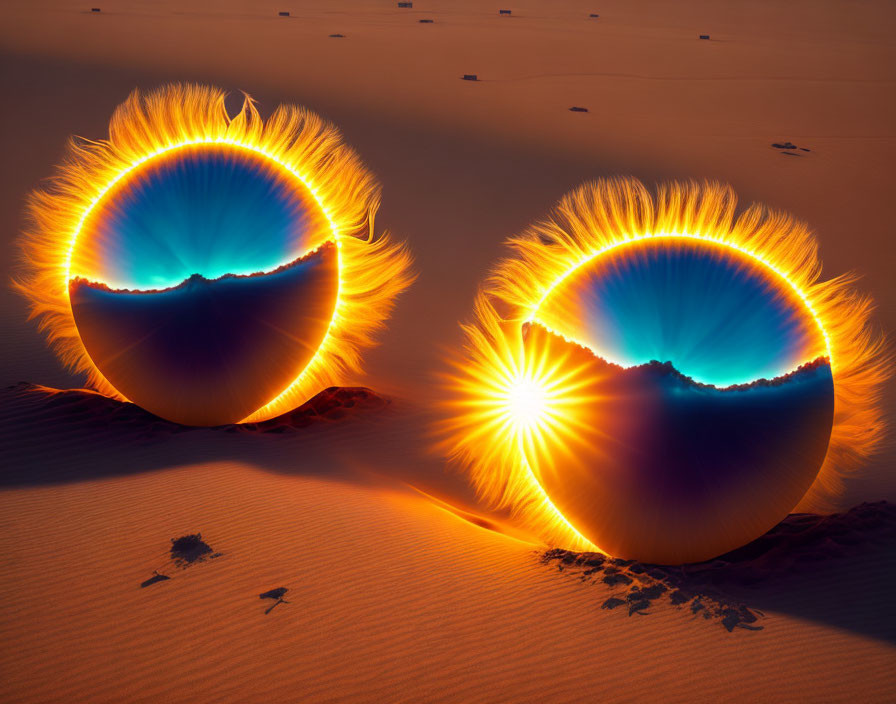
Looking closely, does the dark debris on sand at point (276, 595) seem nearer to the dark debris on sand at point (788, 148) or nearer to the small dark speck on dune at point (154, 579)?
the small dark speck on dune at point (154, 579)

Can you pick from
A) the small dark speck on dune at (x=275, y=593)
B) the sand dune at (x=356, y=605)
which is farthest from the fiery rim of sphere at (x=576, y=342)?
the small dark speck on dune at (x=275, y=593)

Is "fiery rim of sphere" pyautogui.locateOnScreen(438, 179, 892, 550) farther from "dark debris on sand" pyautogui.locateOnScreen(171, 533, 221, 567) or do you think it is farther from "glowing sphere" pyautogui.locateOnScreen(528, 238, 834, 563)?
"dark debris on sand" pyautogui.locateOnScreen(171, 533, 221, 567)

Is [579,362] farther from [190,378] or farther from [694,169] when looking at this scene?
[694,169]

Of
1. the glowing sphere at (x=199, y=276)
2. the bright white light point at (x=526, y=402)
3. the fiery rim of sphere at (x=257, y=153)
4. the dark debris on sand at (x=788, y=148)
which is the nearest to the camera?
the bright white light point at (x=526, y=402)

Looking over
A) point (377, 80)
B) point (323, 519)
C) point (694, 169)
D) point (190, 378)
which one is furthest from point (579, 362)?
point (377, 80)

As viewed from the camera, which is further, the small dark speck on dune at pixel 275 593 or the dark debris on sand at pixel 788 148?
the dark debris on sand at pixel 788 148

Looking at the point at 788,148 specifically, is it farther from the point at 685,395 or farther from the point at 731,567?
the point at 685,395
